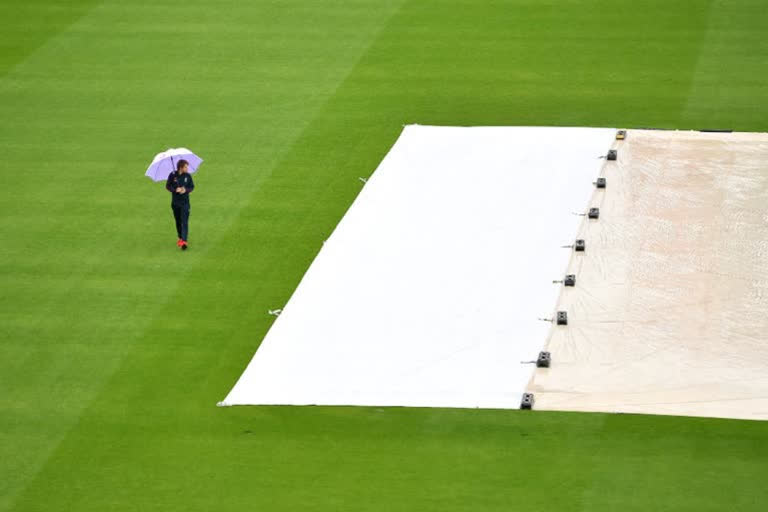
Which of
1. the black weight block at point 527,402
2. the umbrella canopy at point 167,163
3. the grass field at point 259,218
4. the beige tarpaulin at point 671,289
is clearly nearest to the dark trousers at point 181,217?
the grass field at point 259,218

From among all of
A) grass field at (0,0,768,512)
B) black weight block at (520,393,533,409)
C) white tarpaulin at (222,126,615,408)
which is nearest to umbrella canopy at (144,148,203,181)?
Answer: grass field at (0,0,768,512)

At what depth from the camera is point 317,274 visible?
632 inches

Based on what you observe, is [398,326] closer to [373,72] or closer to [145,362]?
[145,362]

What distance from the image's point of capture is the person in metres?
16.7

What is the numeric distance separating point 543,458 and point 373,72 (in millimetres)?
10835

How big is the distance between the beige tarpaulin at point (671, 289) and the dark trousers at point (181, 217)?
4.62m

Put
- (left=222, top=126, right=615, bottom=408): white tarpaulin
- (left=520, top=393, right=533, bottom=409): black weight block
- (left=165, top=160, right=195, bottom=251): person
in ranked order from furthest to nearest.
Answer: (left=165, top=160, right=195, bottom=251): person < (left=222, top=126, right=615, bottom=408): white tarpaulin < (left=520, top=393, right=533, bottom=409): black weight block

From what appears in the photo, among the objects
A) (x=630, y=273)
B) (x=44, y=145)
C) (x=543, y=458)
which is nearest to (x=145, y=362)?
(x=543, y=458)

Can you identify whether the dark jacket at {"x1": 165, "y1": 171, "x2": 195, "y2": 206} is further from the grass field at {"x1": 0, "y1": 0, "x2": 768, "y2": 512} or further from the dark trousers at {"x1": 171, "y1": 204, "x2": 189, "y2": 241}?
the grass field at {"x1": 0, "y1": 0, "x2": 768, "y2": 512}

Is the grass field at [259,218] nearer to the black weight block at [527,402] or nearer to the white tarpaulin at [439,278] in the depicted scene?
the black weight block at [527,402]

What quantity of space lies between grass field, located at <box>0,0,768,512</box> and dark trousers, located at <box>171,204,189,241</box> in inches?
10.2

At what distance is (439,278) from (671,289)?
2555 millimetres

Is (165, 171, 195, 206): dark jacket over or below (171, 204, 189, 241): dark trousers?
over

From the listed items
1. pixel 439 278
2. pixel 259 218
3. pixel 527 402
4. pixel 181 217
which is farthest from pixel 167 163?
pixel 527 402
